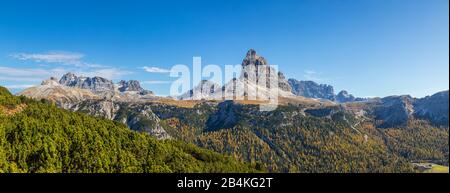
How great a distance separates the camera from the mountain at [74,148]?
104 m

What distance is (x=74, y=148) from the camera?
400 ft

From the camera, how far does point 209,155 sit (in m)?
191

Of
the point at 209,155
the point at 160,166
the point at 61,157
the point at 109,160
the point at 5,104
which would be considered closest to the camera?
the point at 61,157

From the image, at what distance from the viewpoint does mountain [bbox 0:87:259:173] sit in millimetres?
103625

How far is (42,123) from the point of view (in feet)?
434
